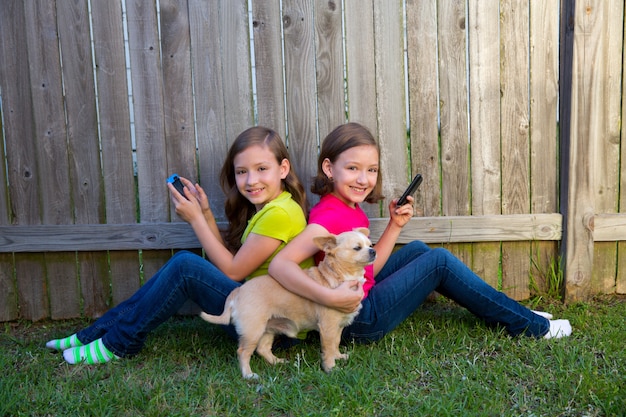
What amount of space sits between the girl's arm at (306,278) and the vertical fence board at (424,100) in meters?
1.10

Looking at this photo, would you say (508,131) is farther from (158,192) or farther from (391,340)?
(158,192)

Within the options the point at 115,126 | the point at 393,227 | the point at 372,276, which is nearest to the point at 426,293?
the point at 372,276

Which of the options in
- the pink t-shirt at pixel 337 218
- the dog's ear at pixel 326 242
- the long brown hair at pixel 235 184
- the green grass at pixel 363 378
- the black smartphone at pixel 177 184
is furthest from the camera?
the black smartphone at pixel 177 184

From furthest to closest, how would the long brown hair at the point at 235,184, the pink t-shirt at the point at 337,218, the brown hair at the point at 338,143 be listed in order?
the long brown hair at the point at 235,184 → the brown hair at the point at 338,143 → the pink t-shirt at the point at 337,218

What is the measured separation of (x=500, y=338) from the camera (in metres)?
2.80

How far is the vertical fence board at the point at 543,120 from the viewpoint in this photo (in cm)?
331

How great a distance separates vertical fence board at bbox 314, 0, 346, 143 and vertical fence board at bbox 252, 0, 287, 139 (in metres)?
0.23

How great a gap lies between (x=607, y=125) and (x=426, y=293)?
1.73 m

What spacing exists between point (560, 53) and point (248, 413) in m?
2.88

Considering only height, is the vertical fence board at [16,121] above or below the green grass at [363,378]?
above

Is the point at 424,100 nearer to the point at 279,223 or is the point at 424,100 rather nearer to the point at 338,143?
the point at 338,143

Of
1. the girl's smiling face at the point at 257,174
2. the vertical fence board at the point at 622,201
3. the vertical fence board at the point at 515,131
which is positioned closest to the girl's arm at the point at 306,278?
the girl's smiling face at the point at 257,174

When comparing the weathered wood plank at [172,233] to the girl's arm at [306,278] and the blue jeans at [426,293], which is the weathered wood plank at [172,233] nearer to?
the blue jeans at [426,293]

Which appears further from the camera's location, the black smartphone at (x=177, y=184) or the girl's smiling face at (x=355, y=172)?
the black smartphone at (x=177, y=184)
